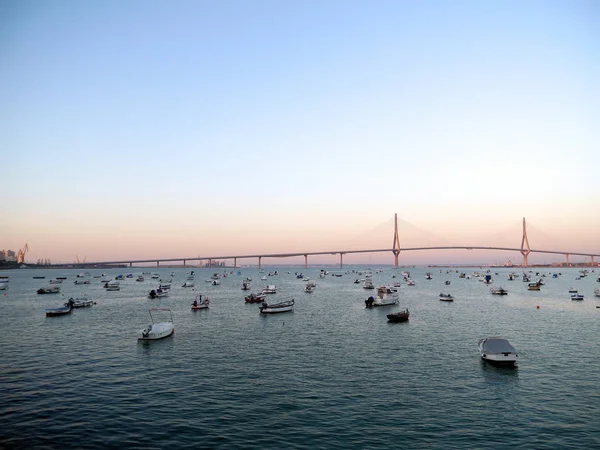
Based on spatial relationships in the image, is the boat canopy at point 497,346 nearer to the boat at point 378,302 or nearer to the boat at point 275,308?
the boat at point 275,308

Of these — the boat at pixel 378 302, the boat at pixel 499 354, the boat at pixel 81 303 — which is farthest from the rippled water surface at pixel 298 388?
the boat at pixel 378 302

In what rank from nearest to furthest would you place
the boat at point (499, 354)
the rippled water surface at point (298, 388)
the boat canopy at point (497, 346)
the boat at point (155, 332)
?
the rippled water surface at point (298, 388) → the boat at point (499, 354) → the boat canopy at point (497, 346) → the boat at point (155, 332)

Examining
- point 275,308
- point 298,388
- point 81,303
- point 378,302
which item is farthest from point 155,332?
point 378,302

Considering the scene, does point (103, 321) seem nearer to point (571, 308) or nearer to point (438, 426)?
point (438, 426)

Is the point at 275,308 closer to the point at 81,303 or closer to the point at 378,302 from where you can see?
the point at 378,302

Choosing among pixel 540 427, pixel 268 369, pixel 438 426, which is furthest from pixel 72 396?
pixel 540 427

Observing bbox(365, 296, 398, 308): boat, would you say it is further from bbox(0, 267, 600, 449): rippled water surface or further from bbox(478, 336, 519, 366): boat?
bbox(478, 336, 519, 366): boat
